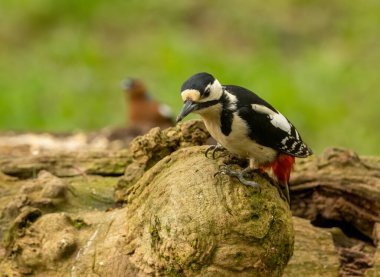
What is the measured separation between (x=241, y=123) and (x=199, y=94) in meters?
0.32

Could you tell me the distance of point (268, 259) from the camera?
396 cm

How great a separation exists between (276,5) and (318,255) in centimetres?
727

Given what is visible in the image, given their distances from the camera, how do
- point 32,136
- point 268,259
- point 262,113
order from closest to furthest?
point 268,259
point 262,113
point 32,136

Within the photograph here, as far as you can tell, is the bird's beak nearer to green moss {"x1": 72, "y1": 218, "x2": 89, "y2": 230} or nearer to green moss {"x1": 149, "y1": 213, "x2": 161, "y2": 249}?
green moss {"x1": 149, "y1": 213, "x2": 161, "y2": 249}

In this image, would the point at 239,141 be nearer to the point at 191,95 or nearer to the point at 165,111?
the point at 191,95

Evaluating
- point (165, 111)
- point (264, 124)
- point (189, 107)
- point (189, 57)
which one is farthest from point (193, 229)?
point (189, 57)

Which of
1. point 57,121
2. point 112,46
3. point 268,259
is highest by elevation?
point 112,46

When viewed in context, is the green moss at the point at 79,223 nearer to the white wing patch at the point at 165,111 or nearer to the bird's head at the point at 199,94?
the bird's head at the point at 199,94

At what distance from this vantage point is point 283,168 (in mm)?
4562

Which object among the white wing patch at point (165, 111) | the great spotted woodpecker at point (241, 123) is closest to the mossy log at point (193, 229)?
the great spotted woodpecker at point (241, 123)

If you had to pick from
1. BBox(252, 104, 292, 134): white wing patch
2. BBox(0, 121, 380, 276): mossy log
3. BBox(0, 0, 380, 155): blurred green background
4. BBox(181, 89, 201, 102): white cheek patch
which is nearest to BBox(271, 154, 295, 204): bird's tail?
Result: BBox(252, 104, 292, 134): white wing patch

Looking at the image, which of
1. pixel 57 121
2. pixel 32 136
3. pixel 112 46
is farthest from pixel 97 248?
pixel 112 46

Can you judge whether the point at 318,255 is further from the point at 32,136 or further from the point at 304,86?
the point at 304,86

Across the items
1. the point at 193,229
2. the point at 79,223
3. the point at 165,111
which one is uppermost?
the point at 165,111
